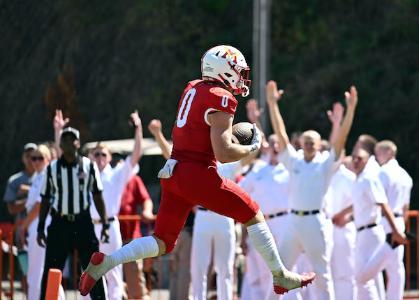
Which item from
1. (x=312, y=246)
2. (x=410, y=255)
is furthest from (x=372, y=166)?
(x=410, y=255)

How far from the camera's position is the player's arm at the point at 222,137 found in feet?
37.6

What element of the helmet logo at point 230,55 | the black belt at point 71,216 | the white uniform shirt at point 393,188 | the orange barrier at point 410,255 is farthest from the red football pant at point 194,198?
the orange barrier at point 410,255

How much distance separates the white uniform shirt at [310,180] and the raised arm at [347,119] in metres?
0.09

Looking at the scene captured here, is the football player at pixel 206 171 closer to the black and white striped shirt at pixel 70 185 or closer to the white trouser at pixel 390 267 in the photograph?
the black and white striped shirt at pixel 70 185

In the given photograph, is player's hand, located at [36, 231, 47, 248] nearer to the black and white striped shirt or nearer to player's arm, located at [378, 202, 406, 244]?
the black and white striped shirt

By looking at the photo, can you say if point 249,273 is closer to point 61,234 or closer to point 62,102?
point 61,234

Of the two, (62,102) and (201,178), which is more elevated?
(62,102)

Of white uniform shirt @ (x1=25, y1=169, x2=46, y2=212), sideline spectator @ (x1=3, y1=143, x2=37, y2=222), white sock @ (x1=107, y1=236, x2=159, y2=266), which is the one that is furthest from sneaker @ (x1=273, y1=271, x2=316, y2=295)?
sideline spectator @ (x1=3, y1=143, x2=37, y2=222)

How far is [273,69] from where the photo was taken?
29.5 metres

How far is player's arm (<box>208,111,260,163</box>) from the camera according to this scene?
11453 mm

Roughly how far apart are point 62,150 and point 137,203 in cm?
337

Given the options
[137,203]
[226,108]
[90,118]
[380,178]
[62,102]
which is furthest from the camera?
[90,118]

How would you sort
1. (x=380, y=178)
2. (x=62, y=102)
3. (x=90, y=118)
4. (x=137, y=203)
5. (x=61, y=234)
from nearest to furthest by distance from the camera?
(x=61, y=234)
(x=380, y=178)
(x=137, y=203)
(x=62, y=102)
(x=90, y=118)

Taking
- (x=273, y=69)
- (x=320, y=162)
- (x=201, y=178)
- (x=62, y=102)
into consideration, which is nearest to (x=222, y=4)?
(x=273, y=69)
